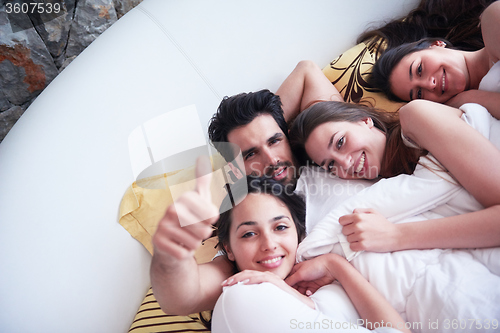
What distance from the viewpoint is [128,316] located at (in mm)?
702

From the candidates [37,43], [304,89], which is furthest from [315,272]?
[37,43]

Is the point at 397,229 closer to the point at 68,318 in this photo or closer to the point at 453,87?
the point at 453,87

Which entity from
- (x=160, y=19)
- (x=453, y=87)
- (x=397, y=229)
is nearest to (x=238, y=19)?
(x=160, y=19)

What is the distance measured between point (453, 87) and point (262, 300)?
0.77 metres

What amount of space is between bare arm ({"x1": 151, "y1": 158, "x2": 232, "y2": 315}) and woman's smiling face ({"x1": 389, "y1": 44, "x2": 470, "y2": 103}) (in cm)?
75

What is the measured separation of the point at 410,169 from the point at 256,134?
14.3 inches

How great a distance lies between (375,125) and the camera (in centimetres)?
86

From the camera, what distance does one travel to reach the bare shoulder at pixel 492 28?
72 centimetres

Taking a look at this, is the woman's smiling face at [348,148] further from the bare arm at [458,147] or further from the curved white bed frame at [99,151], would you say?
the curved white bed frame at [99,151]

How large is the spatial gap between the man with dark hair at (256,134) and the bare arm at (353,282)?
0.22 meters

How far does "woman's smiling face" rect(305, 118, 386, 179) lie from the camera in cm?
76

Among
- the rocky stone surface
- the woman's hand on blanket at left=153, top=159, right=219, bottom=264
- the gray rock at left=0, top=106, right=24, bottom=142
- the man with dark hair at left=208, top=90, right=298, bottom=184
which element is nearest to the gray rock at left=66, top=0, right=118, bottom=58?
the rocky stone surface

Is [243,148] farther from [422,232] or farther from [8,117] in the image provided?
[8,117]

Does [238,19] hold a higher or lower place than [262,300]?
higher
